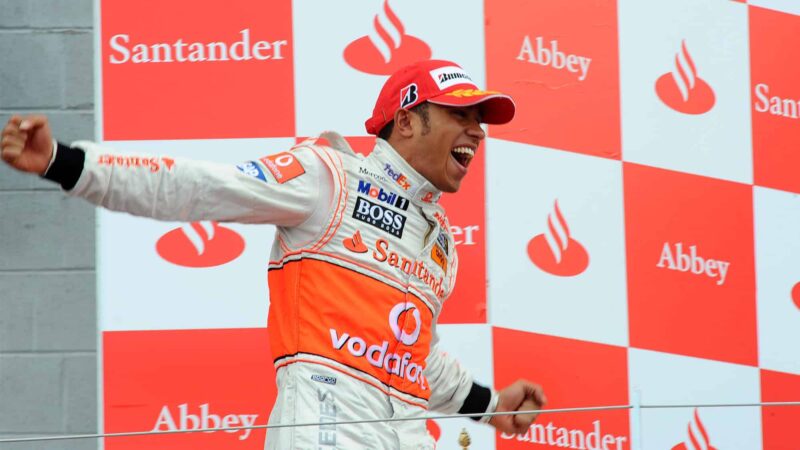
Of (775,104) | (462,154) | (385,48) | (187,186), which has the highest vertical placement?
(385,48)

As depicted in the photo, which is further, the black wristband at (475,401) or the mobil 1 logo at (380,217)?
the black wristband at (475,401)

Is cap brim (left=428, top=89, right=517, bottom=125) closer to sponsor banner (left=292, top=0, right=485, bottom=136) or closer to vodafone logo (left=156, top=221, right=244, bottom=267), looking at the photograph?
sponsor banner (left=292, top=0, right=485, bottom=136)

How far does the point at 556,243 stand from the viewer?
3.00 metres

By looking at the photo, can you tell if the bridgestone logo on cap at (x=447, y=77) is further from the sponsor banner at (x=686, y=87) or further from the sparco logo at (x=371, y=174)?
the sponsor banner at (x=686, y=87)

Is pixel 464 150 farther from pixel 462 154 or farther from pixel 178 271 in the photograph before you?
pixel 178 271

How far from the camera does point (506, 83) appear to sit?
119 inches

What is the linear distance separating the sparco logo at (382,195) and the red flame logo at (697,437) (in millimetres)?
1219

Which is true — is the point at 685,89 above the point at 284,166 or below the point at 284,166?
above

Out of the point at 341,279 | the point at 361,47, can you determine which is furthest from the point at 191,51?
the point at 341,279

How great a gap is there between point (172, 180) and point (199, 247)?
111 centimetres

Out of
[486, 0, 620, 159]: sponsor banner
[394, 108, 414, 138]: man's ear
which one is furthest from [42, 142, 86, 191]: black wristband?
[486, 0, 620, 159]: sponsor banner

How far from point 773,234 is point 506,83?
29.4 inches

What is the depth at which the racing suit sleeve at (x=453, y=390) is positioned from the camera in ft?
7.90

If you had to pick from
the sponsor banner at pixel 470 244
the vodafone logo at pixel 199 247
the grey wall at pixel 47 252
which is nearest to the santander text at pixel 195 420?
the grey wall at pixel 47 252
